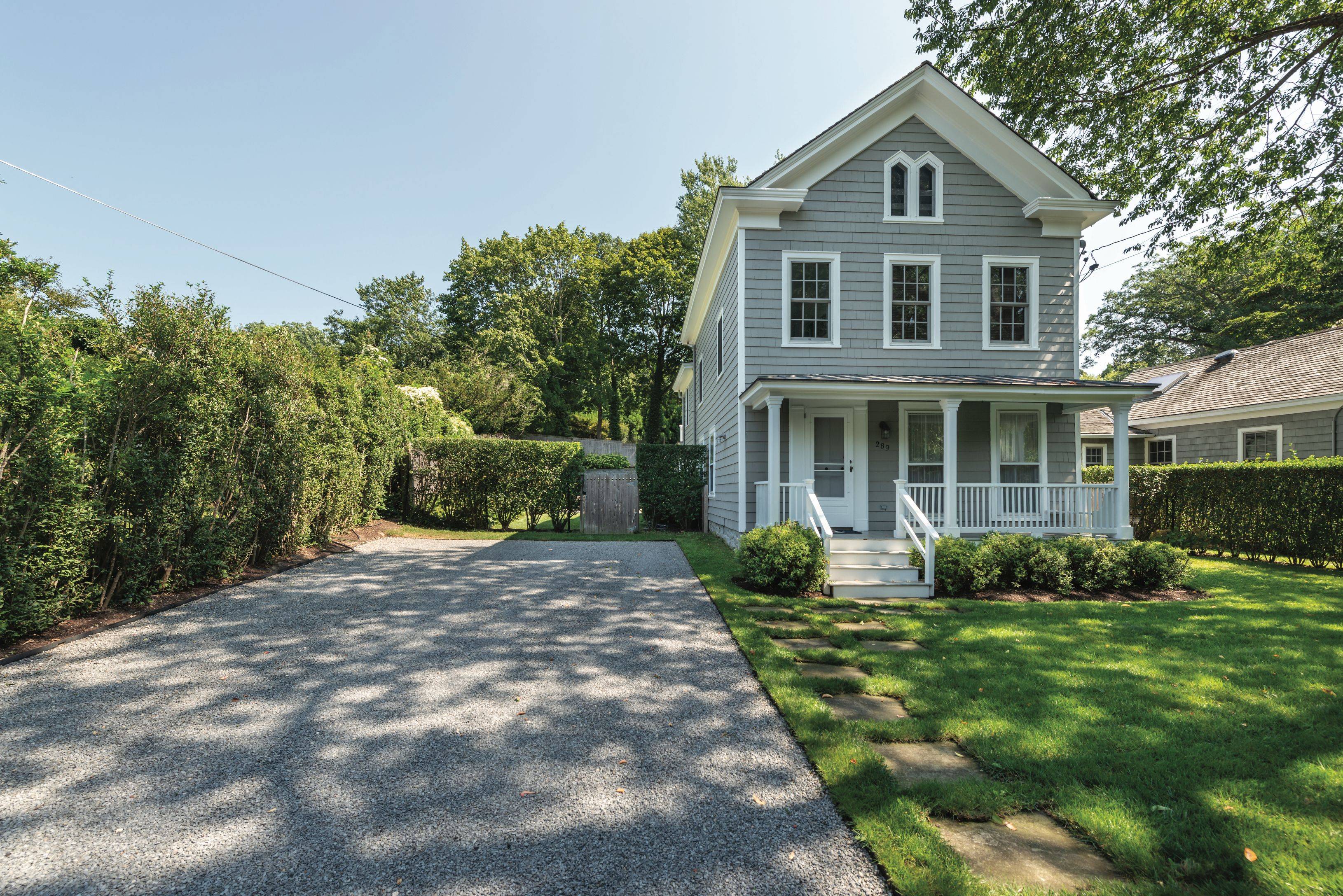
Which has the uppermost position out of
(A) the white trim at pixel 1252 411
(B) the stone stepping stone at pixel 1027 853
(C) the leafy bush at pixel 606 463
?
(A) the white trim at pixel 1252 411

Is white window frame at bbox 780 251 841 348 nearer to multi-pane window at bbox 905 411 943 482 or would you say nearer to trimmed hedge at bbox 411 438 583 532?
multi-pane window at bbox 905 411 943 482

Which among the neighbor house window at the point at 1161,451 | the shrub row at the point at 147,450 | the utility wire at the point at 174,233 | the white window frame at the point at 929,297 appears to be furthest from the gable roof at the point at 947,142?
the utility wire at the point at 174,233

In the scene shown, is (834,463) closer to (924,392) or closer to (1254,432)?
(924,392)

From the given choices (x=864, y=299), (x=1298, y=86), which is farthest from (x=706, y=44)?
(x=1298, y=86)

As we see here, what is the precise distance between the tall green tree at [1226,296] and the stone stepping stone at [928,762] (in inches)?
469

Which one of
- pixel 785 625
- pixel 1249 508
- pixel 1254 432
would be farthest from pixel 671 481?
pixel 1254 432

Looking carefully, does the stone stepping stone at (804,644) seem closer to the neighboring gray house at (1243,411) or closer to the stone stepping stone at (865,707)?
the stone stepping stone at (865,707)

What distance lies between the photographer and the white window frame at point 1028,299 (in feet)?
34.4

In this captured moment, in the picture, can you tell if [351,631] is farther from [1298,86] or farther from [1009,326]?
[1298,86]

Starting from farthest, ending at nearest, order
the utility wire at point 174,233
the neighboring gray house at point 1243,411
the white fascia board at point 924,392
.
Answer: the neighboring gray house at point 1243,411 → the utility wire at point 174,233 → the white fascia board at point 924,392

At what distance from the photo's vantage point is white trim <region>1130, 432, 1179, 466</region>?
55.7ft

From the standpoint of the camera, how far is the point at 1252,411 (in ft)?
47.8

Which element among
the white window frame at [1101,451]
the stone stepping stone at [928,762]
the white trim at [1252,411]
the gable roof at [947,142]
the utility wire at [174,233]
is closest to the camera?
the stone stepping stone at [928,762]

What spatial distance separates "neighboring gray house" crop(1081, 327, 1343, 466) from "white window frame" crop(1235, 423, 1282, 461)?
0.02 m
